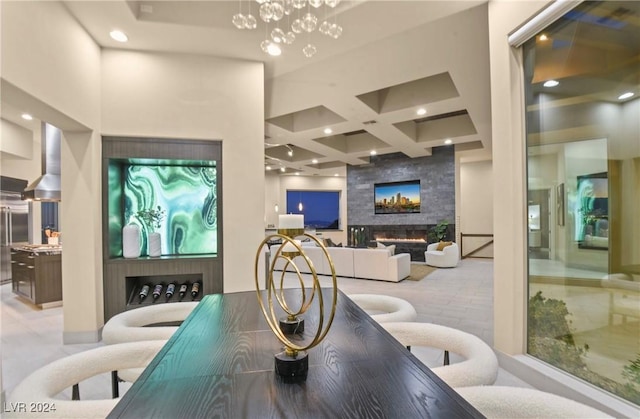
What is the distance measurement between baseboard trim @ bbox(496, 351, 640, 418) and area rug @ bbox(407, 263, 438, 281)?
4.04 meters

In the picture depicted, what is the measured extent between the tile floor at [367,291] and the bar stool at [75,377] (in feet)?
3.88

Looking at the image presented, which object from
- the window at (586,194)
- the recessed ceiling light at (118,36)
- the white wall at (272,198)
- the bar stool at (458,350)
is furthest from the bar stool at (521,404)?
the white wall at (272,198)

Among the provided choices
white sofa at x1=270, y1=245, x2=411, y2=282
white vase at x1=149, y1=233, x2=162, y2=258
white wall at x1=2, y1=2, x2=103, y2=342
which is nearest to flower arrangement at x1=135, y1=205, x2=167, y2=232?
white vase at x1=149, y1=233, x2=162, y2=258

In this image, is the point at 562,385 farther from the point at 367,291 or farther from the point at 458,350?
the point at 367,291

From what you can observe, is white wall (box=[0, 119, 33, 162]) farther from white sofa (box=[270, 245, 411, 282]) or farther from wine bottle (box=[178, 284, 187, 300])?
white sofa (box=[270, 245, 411, 282])

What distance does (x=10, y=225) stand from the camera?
20.8 ft

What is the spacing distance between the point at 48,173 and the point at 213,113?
9.45 ft

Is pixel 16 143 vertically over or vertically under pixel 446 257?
over

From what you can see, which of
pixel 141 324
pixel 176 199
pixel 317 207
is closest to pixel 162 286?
pixel 176 199

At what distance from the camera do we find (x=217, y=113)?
338cm

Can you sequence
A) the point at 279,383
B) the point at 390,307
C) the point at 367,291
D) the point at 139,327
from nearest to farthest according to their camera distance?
the point at 279,383 < the point at 139,327 < the point at 390,307 < the point at 367,291

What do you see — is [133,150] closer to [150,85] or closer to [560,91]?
[150,85]

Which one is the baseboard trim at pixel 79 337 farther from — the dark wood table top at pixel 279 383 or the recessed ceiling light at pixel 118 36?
the recessed ceiling light at pixel 118 36

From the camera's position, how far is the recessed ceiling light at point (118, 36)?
9.77 feet
